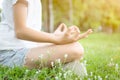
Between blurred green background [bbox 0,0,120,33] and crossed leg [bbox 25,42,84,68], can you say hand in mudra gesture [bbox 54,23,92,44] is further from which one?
blurred green background [bbox 0,0,120,33]

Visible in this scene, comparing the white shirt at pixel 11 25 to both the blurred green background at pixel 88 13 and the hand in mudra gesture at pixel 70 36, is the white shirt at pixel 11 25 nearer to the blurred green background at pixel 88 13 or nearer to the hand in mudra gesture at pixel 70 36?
the hand in mudra gesture at pixel 70 36

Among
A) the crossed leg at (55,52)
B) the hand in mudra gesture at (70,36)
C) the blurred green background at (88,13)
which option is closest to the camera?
the hand in mudra gesture at (70,36)

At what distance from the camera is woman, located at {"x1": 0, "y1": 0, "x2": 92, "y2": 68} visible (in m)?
2.78

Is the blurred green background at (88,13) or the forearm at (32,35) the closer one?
the forearm at (32,35)

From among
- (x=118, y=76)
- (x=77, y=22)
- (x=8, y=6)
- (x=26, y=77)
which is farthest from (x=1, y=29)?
(x=77, y=22)

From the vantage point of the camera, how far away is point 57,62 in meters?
2.90

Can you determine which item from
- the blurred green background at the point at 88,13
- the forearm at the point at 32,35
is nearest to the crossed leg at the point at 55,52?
the forearm at the point at 32,35

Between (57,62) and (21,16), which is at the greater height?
(21,16)

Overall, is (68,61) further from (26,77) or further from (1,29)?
(1,29)

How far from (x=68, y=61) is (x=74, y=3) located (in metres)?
15.7

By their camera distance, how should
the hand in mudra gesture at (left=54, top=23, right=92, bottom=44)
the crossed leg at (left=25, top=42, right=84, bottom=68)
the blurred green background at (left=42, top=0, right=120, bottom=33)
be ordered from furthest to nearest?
the blurred green background at (left=42, top=0, right=120, bottom=33), the crossed leg at (left=25, top=42, right=84, bottom=68), the hand in mudra gesture at (left=54, top=23, right=92, bottom=44)

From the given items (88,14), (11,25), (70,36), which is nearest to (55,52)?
(70,36)

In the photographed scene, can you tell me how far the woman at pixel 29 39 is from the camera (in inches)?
110

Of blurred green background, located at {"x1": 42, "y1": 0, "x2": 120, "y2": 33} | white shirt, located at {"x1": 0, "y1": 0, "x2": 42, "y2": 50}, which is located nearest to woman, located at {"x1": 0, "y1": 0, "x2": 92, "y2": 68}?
white shirt, located at {"x1": 0, "y1": 0, "x2": 42, "y2": 50}
